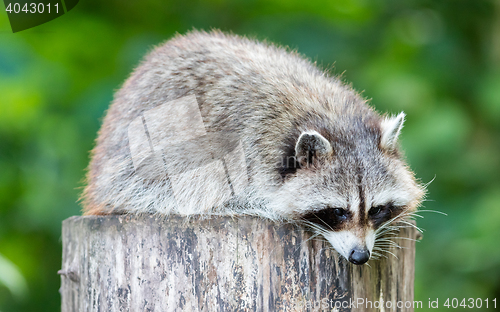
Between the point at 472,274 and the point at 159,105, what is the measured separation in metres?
4.29

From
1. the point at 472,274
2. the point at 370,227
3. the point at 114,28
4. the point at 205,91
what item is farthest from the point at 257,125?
the point at 472,274

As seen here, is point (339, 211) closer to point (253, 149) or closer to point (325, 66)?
point (253, 149)

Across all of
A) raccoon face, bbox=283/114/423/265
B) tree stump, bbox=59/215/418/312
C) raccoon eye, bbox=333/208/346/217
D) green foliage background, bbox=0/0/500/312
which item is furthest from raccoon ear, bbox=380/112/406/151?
green foliage background, bbox=0/0/500/312

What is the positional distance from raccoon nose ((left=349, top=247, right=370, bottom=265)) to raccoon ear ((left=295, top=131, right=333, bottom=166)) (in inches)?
31.4

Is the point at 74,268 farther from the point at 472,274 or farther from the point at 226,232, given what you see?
the point at 472,274

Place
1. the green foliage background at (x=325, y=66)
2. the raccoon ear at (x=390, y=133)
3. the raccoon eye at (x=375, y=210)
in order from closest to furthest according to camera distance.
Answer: the raccoon eye at (x=375, y=210) < the raccoon ear at (x=390, y=133) < the green foliage background at (x=325, y=66)

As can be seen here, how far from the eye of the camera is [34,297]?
20.3 feet

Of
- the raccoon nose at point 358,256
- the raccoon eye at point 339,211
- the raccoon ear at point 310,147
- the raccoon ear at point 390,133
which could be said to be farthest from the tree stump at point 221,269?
the raccoon ear at point 390,133

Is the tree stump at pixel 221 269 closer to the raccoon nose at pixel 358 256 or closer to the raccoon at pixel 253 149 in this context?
the raccoon nose at pixel 358 256

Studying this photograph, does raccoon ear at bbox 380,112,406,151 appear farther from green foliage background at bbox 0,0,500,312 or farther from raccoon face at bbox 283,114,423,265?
green foliage background at bbox 0,0,500,312

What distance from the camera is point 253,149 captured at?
3.93 m

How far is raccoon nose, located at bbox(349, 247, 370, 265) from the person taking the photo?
3035 millimetres

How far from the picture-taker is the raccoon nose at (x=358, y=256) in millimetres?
3035

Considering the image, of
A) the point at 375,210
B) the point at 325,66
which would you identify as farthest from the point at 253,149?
the point at 325,66
